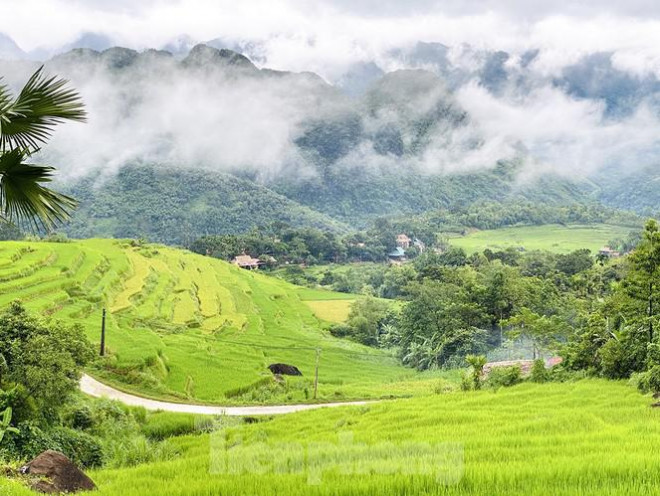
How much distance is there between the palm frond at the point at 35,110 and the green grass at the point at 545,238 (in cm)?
8696

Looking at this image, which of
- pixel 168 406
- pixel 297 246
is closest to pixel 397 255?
pixel 297 246

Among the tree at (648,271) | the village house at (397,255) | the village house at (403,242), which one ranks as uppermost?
the village house at (403,242)

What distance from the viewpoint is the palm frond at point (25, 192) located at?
5984 mm

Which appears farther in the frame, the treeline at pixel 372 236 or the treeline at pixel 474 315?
the treeline at pixel 372 236

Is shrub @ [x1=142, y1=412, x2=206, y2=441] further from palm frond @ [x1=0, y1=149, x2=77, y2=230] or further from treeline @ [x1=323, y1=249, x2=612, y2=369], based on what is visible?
treeline @ [x1=323, y1=249, x2=612, y2=369]

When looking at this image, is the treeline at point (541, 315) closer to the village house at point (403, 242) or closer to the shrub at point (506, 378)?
the shrub at point (506, 378)

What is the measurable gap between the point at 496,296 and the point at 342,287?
33.3 metres

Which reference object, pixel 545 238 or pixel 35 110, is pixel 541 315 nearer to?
pixel 35 110

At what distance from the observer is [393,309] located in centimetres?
5212

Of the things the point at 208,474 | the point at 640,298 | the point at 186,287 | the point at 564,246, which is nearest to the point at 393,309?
the point at 186,287

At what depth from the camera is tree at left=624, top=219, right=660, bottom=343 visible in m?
15.6

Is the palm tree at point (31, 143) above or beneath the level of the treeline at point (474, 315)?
above

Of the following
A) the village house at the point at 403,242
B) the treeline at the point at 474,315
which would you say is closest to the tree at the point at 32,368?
the treeline at the point at 474,315

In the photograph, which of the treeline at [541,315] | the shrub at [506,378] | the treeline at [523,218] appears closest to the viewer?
the treeline at [541,315]
